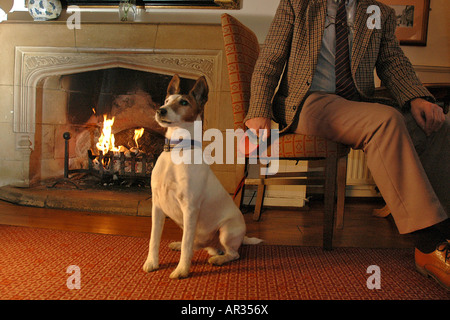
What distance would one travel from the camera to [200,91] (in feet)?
4.02

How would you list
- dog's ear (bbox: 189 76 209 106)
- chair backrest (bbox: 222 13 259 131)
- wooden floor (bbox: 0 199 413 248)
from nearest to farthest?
dog's ear (bbox: 189 76 209 106) → chair backrest (bbox: 222 13 259 131) → wooden floor (bbox: 0 199 413 248)

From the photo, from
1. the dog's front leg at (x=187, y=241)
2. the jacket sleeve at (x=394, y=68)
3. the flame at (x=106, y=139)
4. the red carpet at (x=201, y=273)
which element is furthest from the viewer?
the flame at (x=106, y=139)

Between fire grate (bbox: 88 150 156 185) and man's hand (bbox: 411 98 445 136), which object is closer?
man's hand (bbox: 411 98 445 136)

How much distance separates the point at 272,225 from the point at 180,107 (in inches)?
41.5

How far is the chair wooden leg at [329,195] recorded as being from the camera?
1.38 meters

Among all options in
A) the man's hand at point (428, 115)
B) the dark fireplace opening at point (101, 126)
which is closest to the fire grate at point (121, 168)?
the dark fireplace opening at point (101, 126)

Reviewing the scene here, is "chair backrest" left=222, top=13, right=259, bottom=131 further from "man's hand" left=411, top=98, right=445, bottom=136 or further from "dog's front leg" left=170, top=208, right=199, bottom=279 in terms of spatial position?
"man's hand" left=411, top=98, right=445, bottom=136

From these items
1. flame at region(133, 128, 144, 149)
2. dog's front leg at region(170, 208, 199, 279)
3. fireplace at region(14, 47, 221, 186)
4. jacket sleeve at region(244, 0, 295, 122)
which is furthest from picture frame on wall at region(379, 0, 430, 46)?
dog's front leg at region(170, 208, 199, 279)

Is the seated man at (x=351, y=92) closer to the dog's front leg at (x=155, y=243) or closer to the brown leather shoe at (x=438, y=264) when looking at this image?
the brown leather shoe at (x=438, y=264)

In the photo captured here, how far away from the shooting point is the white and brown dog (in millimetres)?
1118

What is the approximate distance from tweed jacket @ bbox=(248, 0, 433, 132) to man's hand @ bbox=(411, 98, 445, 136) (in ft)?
0.30

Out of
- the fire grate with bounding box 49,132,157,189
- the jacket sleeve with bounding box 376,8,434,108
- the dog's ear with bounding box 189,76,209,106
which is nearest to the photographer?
the dog's ear with bounding box 189,76,209,106

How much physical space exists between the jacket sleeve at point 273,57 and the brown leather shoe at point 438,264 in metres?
0.78
